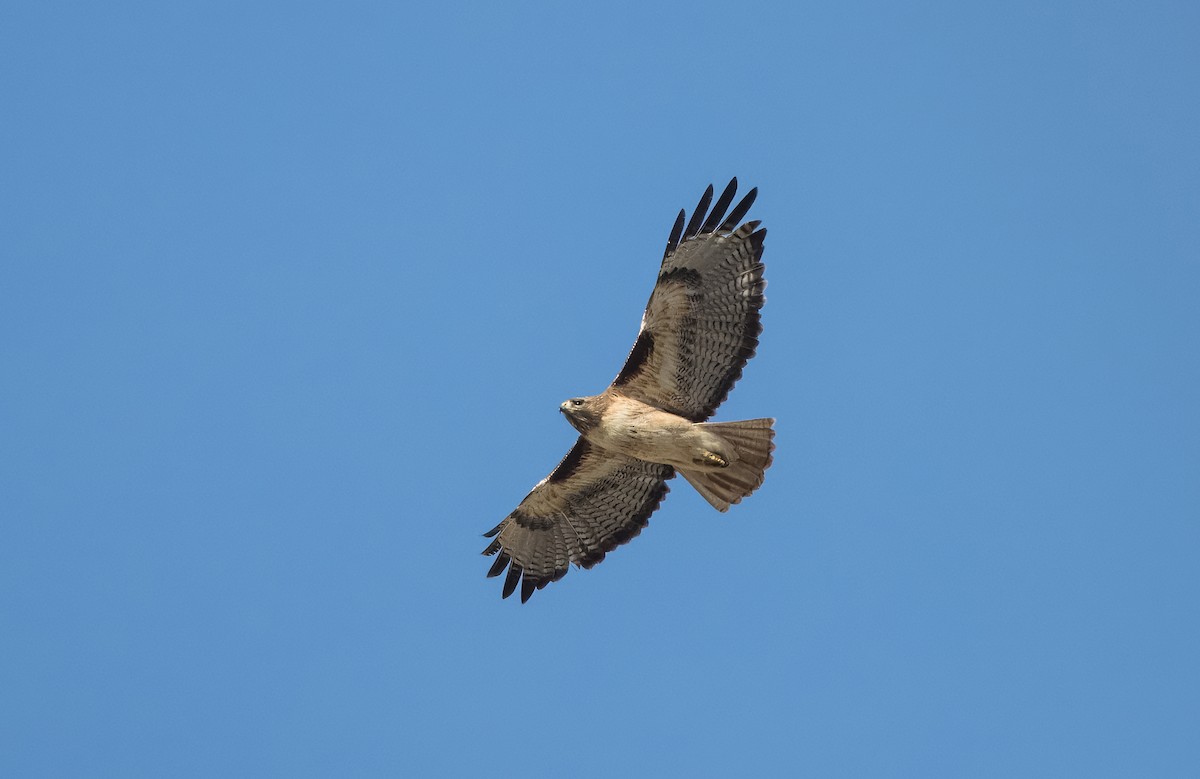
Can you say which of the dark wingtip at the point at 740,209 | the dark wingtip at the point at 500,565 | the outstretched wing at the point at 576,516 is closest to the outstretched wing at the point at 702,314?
the dark wingtip at the point at 740,209

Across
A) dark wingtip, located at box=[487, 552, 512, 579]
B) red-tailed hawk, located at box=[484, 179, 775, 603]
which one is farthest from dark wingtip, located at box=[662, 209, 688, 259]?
dark wingtip, located at box=[487, 552, 512, 579]

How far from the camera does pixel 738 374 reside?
44.9 feet

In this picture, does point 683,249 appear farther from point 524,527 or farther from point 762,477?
point 524,527

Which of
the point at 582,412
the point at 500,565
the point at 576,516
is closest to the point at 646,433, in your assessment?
the point at 582,412

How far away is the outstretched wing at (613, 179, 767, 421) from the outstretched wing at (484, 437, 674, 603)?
0.90 metres

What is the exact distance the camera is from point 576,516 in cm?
1465

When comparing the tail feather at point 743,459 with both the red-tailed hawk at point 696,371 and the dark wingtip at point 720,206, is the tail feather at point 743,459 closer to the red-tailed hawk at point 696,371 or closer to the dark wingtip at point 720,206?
the red-tailed hawk at point 696,371

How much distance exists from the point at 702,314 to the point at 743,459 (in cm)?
130

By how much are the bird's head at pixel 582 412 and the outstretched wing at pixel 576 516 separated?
1.68ft

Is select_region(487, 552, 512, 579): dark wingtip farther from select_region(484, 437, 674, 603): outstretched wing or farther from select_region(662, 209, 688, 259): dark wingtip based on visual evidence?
select_region(662, 209, 688, 259): dark wingtip

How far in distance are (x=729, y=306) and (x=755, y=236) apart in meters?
0.63

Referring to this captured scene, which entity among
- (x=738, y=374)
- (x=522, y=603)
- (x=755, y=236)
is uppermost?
(x=755, y=236)

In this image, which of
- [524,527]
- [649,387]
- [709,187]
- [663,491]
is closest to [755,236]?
[709,187]

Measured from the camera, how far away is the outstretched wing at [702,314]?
44.2ft
